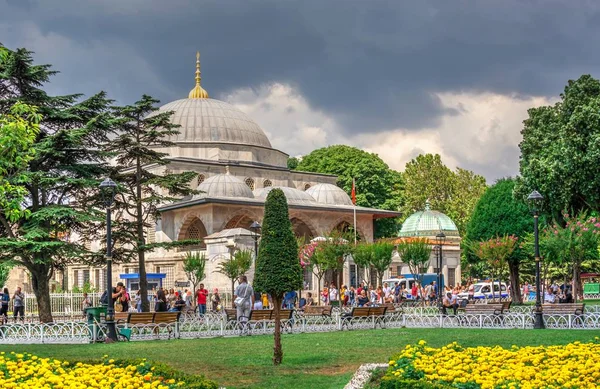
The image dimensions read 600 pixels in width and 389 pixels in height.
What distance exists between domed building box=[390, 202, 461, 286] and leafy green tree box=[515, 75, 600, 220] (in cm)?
1392

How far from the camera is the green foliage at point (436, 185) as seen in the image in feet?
197

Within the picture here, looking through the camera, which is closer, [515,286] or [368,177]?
[515,286]

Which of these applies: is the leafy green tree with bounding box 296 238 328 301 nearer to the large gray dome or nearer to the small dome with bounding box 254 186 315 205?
the small dome with bounding box 254 186 315 205

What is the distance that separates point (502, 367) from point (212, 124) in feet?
140

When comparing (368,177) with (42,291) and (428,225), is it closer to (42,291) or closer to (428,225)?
(428,225)

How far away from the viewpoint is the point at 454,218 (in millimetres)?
58250

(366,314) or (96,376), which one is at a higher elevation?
(96,376)

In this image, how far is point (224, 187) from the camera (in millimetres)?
43062

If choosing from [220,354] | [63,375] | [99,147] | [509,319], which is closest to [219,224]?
[99,147]

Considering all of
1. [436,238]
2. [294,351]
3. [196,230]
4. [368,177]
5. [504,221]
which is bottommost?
[294,351]

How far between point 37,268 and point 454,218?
4074 centimetres

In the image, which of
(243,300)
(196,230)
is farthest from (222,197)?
(243,300)

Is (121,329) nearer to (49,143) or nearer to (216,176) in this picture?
(49,143)

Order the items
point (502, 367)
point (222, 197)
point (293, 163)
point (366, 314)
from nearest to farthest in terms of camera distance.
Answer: point (502, 367) < point (366, 314) < point (222, 197) < point (293, 163)
